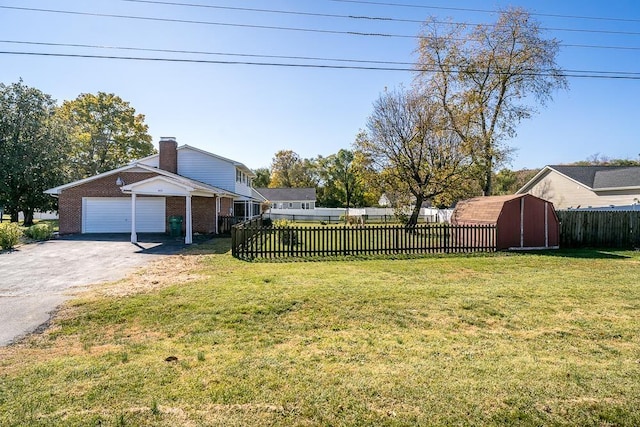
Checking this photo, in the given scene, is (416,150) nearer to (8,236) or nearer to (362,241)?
(362,241)

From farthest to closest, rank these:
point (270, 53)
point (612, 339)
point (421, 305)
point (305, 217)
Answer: point (305, 217), point (270, 53), point (421, 305), point (612, 339)

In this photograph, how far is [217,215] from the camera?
21328 millimetres

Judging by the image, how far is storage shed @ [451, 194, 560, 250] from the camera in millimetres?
14031

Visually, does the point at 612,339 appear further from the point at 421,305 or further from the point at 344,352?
the point at 344,352

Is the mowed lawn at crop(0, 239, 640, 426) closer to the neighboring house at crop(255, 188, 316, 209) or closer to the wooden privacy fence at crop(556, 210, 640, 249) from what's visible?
the wooden privacy fence at crop(556, 210, 640, 249)

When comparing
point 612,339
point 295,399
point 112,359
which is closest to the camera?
point 295,399

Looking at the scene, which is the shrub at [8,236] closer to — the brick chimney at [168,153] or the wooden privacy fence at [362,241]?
the wooden privacy fence at [362,241]

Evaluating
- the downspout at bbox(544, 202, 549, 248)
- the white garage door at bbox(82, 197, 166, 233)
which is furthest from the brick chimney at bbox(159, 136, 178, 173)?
the downspout at bbox(544, 202, 549, 248)

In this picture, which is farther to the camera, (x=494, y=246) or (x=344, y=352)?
(x=494, y=246)

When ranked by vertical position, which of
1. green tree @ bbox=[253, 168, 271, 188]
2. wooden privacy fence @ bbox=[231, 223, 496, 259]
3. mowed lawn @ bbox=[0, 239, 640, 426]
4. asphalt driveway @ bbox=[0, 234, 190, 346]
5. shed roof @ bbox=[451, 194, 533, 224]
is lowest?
mowed lawn @ bbox=[0, 239, 640, 426]

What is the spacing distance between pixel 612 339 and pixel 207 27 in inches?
435

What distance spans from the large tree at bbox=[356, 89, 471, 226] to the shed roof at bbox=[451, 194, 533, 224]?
5.34 m

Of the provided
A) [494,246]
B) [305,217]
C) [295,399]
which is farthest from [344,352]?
[305,217]

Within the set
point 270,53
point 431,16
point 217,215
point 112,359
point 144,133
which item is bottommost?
point 112,359
